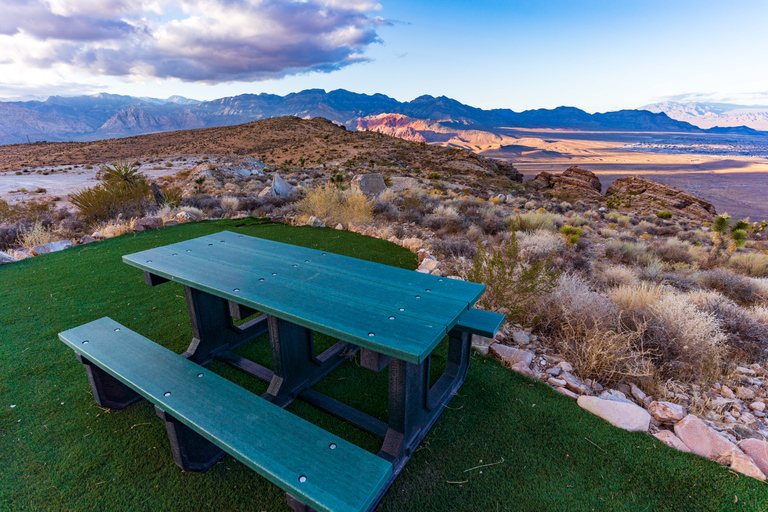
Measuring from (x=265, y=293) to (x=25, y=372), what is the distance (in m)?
2.36

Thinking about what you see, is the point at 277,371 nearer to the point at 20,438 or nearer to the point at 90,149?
the point at 20,438

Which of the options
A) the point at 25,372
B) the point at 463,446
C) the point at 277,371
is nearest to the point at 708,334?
the point at 463,446

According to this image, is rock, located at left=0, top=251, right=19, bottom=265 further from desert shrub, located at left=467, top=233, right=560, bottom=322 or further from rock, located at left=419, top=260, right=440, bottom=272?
desert shrub, located at left=467, top=233, right=560, bottom=322

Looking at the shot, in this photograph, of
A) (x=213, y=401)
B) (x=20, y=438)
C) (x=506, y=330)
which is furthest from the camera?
(x=506, y=330)

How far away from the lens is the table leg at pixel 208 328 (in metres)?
2.96

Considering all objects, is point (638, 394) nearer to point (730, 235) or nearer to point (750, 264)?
point (750, 264)

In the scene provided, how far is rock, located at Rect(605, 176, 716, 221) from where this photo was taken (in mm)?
25391

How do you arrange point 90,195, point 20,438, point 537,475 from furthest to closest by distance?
point 90,195, point 20,438, point 537,475

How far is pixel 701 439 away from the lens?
2.30m

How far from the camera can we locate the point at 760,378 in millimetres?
3254

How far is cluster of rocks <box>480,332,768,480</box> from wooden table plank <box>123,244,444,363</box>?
1.64 m

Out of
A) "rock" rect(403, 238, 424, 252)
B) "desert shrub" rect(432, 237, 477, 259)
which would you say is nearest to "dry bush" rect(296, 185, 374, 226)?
"rock" rect(403, 238, 424, 252)

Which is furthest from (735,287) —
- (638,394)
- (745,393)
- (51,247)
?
(51,247)

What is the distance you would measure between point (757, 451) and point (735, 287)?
4732mm
